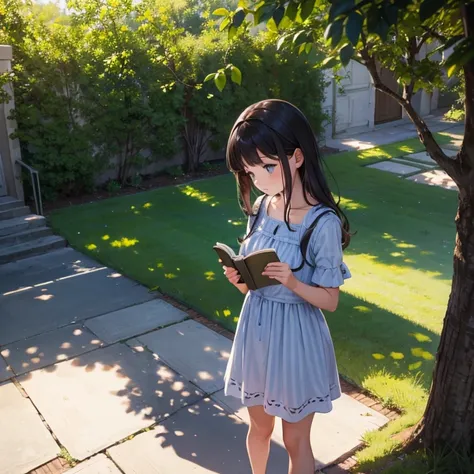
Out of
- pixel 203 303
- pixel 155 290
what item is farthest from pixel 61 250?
pixel 203 303

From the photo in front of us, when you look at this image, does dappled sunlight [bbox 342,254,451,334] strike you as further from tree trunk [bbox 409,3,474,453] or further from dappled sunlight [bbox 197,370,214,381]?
tree trunk [bbox 409,3,474,453]

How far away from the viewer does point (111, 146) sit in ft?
34.6

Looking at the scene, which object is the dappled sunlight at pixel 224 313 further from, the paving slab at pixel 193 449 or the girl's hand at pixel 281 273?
the girl's hand at pixel 281 273

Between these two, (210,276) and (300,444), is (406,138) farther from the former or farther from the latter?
(300,444)

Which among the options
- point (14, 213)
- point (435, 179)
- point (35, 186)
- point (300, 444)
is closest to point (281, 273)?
point (300, 444)

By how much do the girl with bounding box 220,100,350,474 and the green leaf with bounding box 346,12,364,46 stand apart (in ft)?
2.31

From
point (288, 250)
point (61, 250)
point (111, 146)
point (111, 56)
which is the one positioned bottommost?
point (61, 250)

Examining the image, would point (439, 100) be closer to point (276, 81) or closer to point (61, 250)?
point (276, 81)

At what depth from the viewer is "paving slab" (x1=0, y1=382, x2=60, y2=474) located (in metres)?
3.41

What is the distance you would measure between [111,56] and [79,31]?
2.42 ft

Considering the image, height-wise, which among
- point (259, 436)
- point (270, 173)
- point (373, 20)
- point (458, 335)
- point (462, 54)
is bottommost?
point (259, 436)

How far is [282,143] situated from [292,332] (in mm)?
865

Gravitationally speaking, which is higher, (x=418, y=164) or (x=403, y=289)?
(x=418, y=164)

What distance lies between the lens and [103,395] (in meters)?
4.12
